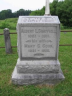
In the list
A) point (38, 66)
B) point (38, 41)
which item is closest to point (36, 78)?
point (38, 66)

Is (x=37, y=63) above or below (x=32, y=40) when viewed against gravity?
below

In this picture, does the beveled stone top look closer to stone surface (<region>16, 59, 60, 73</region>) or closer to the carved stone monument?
the carved stone monument

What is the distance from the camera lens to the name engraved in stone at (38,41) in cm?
390

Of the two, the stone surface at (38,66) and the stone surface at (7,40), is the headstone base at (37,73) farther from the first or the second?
the stone surface at (7,40)

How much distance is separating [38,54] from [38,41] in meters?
0.34

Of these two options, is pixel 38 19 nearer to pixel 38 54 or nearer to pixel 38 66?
pixel 38 54

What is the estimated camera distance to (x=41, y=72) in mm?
4133

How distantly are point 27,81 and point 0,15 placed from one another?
56.4 meters

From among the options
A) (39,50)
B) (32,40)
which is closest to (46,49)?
(39,50)

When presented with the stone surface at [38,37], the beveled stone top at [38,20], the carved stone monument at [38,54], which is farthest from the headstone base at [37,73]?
the beveled stone top at [38,20]

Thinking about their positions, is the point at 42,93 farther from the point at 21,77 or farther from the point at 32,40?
the point at 32,40

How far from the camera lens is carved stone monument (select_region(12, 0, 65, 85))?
3.92 m

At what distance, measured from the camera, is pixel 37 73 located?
13.6 feet

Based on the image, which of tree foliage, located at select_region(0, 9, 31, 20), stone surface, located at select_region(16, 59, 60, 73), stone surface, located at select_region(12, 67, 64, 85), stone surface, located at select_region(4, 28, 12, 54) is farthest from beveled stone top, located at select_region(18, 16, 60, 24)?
tree foliage, located at select_region(0, 9, 31, 20)
